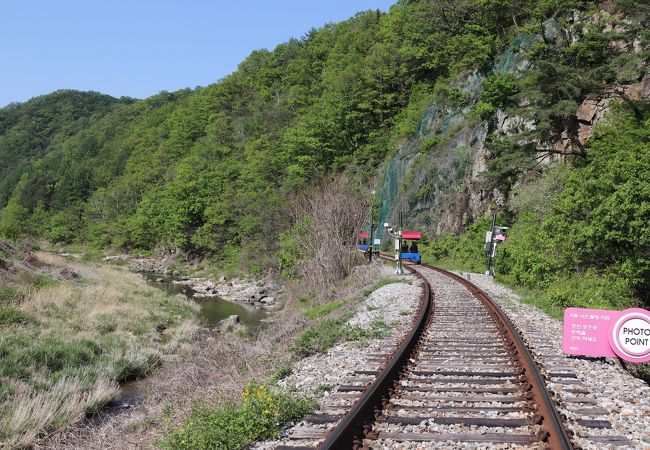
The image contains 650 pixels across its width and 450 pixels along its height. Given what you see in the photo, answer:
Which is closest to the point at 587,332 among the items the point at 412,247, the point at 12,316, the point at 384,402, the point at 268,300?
the point at 384,402

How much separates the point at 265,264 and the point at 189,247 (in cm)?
2462

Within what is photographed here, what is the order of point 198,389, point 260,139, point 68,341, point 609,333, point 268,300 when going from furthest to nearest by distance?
1. point 260,139
2. point 268,300
3. point 68,341
4. point 198,389
5. point 609,333

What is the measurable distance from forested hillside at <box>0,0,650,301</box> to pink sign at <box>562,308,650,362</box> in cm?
698

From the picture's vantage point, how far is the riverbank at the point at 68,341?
10828 mm

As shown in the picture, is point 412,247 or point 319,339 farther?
point 412,247

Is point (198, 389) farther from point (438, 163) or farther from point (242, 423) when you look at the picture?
point (438, 163)

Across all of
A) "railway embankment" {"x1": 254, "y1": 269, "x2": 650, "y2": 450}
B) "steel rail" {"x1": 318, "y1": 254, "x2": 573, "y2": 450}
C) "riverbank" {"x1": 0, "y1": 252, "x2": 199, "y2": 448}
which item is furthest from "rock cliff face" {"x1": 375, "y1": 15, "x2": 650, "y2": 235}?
"steel rail" {"x1": 318, "y1": 254, "x2": 573, "y2": 450}

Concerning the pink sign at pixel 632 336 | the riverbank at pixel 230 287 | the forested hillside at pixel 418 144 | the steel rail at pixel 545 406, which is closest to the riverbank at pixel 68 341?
the riverbank at pixel 230 287

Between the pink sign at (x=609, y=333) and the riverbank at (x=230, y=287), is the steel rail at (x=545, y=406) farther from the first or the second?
the riverbank at (x=230, y=287)

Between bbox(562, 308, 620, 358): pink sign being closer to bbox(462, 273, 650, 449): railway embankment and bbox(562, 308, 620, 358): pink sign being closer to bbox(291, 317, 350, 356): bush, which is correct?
bbox(462, 273, 650, 449): railway embankment

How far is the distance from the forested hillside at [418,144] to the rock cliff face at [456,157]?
6.1 inches

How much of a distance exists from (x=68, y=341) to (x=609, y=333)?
15956mm

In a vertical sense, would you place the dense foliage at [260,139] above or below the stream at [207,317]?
above

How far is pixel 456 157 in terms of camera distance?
133 feet
